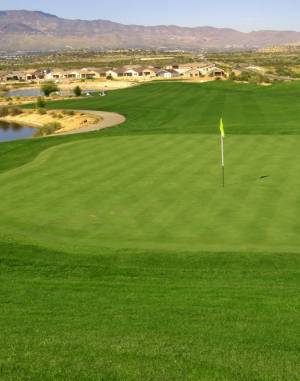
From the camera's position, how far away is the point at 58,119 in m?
65.4

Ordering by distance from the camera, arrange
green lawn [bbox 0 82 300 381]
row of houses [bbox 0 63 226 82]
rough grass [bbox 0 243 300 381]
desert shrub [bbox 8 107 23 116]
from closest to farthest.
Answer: rough grass [bbox 0 243 300 381] → green lawn [bbox 0 82 300 381] → desert shrub [bbox 8 107 23 116] → row of houses [bbox 0 63 226 82]

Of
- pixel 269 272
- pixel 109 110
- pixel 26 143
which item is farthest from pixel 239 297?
pixel 109 110

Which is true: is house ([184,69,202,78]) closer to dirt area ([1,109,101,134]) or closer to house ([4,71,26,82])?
house ([4,71,26,82])

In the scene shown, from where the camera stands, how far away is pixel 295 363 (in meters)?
8.97

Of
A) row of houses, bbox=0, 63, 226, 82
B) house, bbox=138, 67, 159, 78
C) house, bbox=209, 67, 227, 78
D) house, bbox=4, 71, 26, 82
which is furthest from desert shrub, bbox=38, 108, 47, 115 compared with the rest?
house, bbox=4, 71, 26, 82

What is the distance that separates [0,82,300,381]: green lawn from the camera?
926 cm

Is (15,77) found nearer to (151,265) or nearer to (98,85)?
(98,85)

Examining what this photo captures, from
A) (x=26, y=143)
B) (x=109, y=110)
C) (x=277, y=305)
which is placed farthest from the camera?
(x=109, y=110)

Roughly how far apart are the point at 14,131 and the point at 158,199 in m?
49.7

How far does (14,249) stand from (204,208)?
5625mm

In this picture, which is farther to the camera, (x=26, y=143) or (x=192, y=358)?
(x=26, y=143)

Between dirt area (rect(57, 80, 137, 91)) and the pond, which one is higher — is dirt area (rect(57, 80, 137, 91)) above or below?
below

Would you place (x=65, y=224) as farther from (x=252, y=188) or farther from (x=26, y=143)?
(x=26, y=143)

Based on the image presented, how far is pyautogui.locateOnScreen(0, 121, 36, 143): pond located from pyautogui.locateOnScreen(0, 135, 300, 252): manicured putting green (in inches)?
1304
